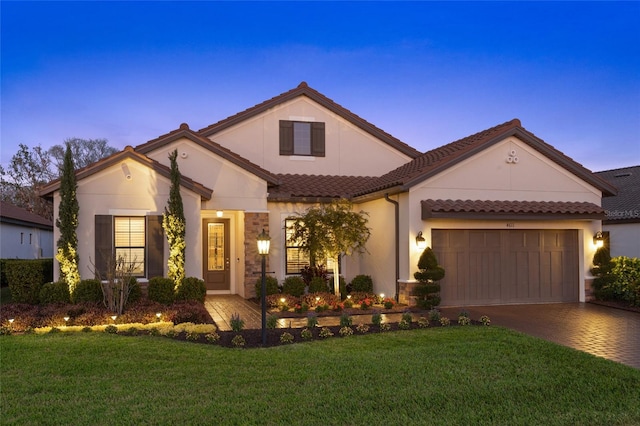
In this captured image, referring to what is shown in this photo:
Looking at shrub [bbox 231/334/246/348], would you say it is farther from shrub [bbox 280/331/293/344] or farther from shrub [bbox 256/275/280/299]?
shrub [bbox 256/275/280/299]

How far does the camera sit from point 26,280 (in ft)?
42.7

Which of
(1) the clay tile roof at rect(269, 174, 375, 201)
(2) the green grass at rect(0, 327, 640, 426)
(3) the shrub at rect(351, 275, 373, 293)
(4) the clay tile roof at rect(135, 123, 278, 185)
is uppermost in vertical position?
(4) the clay tile roof at rect(135, 123, 278, 185)

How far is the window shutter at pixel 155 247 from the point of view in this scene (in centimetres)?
1325

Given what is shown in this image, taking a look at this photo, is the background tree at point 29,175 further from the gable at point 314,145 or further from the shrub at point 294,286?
the shrub at point 294,286

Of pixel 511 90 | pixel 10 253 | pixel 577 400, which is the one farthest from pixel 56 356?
pixel 10 253

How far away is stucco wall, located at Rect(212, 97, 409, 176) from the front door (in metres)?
2.59

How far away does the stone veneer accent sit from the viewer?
15.3 metres

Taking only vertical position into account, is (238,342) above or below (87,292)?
Answer: below

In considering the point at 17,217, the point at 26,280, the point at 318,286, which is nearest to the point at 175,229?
the point at 26,280

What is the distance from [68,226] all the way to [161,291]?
2.77m

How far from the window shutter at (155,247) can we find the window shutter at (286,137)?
5.79 metres

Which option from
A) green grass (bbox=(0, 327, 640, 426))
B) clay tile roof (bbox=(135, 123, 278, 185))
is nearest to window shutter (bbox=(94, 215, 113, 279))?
clay tile roof (bbox=(135, 123, 278, 185))

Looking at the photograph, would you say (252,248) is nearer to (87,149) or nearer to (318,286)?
(318,286)

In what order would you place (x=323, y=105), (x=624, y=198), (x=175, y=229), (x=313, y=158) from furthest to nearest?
(x=624, y=198) → (x=323, y=105) → (x=313, y=158) → (x=175, y=229)
